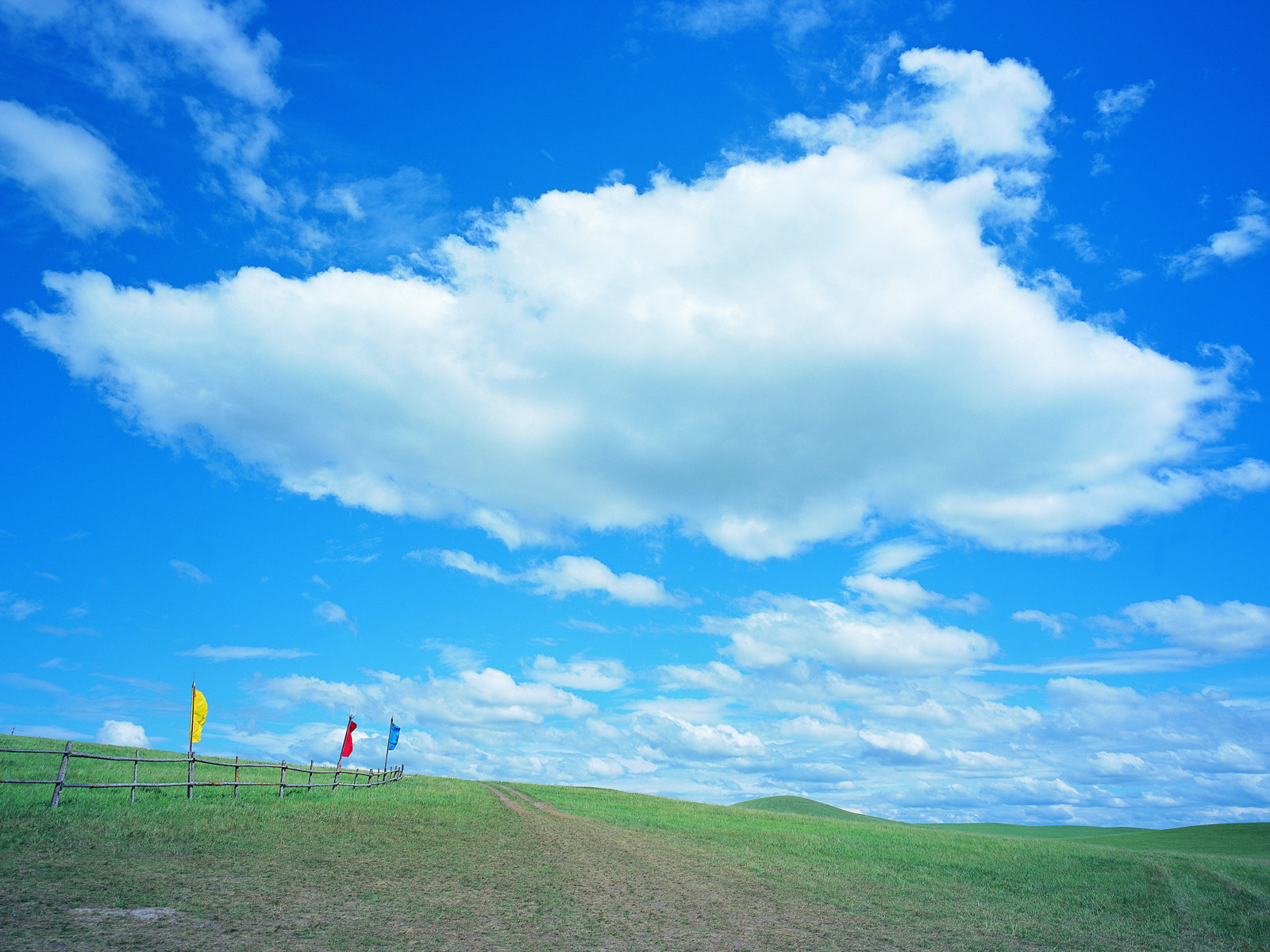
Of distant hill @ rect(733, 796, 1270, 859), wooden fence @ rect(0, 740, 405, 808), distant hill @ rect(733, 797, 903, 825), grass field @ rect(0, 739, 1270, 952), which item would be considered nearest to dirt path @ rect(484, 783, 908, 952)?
grass field @ rect(0, 739, 1270, 952)

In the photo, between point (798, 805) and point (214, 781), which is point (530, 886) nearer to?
point (214, 781)

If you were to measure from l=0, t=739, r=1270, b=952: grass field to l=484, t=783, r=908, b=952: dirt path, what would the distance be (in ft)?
0.28

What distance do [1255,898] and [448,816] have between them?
93.3ft

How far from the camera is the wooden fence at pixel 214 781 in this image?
21859 mm

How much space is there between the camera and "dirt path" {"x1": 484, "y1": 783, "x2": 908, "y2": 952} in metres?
12.5

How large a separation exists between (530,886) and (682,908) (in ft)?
12.2

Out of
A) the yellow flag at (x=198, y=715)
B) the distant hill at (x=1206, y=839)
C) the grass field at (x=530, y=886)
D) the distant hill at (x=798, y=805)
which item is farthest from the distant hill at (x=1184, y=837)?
the yellow flag at (x=198, y=715)

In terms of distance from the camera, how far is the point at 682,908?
15.2 meters

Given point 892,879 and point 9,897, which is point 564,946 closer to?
point 9,897

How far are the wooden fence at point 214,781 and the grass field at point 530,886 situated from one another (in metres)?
0.66

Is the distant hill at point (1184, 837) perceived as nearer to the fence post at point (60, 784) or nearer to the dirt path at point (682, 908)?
the dirt path at point (682, 908)

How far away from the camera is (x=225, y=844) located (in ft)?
61.2

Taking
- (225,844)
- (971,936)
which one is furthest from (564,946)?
(225,844)

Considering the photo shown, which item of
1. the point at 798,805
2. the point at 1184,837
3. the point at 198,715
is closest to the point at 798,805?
the point at 798,805
